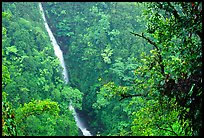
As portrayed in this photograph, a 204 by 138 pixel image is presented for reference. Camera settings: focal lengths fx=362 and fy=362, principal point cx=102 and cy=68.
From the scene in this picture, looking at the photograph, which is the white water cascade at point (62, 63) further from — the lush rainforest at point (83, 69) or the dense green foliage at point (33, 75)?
the dense green foliage at point (33, 75)

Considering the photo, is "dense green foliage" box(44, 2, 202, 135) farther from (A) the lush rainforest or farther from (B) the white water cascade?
(B) the white water cascade

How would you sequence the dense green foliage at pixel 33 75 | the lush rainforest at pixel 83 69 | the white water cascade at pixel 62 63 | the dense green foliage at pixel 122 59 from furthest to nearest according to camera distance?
1. the white water cascade at pixel 62 63
2. the dense green foliage at pixel 33 75
3. the lush rainforest at pixel 83 69
4. the dense green foliage at pixel 122 59

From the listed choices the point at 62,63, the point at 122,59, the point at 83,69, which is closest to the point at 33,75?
the point at 83,69

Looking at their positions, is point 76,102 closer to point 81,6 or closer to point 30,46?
point 30,46

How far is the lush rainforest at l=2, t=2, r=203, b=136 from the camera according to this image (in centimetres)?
758

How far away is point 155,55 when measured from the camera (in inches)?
298

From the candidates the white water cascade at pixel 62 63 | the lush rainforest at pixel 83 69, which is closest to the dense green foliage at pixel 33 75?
the lush rainforest at pixel 83 69

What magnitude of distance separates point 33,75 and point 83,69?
511 centimetres

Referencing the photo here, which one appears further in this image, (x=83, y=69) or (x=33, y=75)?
(x=83, y=69)

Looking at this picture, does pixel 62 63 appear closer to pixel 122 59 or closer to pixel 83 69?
pixel 83 69

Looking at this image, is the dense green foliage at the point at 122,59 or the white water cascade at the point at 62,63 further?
the white water cascade at the point at 62,63

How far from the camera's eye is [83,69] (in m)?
24.3

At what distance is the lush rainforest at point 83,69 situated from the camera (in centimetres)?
758

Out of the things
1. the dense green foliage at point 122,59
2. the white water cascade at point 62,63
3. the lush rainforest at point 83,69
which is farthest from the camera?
the white water cascade at point 62,63
